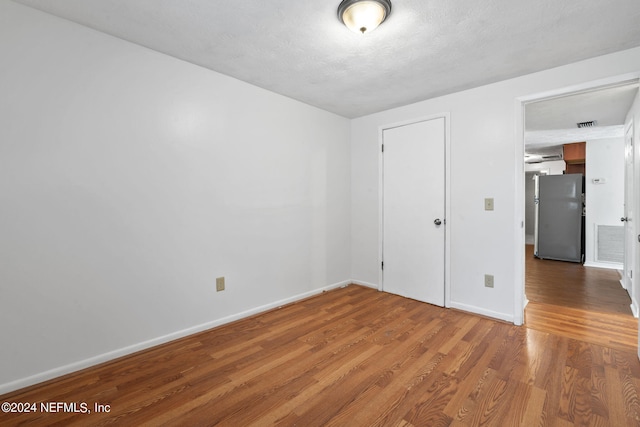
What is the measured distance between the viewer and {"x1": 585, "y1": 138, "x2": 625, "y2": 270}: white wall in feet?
16.3

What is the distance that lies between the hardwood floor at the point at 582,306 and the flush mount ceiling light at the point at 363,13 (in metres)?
2.81

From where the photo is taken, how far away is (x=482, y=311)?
2.92 metres

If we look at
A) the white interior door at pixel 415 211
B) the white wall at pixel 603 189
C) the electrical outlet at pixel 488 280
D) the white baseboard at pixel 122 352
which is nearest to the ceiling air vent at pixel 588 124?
the white wall at pixel 603 189

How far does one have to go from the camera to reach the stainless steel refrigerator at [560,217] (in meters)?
5.46

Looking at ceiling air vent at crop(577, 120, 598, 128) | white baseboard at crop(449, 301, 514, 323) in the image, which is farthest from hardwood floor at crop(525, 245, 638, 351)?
ceiling air vent at crop(577, 120, 598, 128)

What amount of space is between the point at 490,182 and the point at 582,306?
69.5 inches

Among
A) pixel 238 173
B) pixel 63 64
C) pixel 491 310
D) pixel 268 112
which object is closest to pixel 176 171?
pixel 238 173

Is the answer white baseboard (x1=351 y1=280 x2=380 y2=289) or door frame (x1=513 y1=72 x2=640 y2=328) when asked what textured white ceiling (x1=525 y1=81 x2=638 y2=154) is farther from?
white baseboard (x1=351 y1=280 x2=380 y2=289)

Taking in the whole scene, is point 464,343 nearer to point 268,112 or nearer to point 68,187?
point 268,112

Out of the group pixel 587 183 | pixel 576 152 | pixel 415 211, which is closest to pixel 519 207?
pixel 415 211

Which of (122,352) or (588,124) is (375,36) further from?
(588,124)

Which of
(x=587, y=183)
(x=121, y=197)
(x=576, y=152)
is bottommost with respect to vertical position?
(x=121, y=197)

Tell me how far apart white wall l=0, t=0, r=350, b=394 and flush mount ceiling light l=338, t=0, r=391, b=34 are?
1385 millimetres

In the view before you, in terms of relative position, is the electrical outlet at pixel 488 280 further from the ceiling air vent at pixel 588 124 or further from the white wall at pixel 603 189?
the white wall at pixel 603 189
